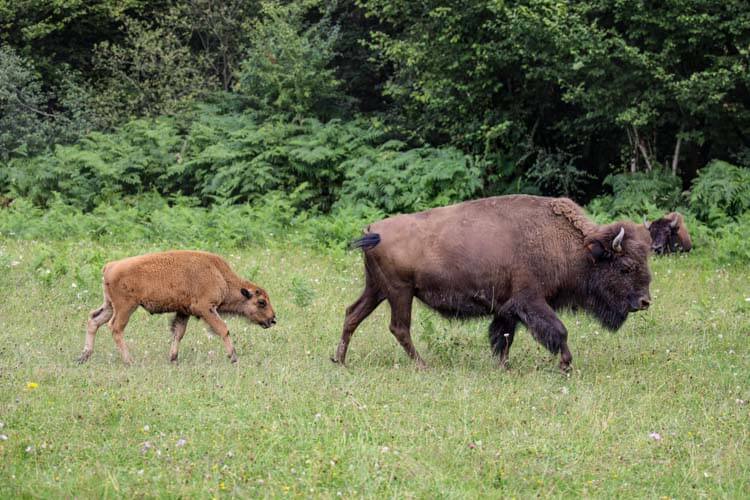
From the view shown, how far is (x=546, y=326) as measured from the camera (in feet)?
32.4

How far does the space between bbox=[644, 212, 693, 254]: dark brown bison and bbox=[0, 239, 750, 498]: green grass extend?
15.8 ft

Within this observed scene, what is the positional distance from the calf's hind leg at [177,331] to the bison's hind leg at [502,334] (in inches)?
125

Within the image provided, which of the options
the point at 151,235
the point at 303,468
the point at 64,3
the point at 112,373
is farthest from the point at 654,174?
the point at 64,3

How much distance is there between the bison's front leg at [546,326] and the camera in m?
9.84

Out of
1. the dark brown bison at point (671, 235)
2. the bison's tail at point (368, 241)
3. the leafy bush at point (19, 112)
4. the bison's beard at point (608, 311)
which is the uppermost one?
the bison's tail at point (368, 241)

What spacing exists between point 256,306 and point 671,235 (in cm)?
904

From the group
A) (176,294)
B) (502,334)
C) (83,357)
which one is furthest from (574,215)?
(83,357)

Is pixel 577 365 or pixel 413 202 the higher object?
pixel 577 365

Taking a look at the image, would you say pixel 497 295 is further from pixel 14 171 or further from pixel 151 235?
pixel 14 171

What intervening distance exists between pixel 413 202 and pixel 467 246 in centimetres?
1037

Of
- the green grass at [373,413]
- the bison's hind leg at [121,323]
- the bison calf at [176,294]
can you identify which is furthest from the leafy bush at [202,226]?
the bison's hind leg at [121,323]

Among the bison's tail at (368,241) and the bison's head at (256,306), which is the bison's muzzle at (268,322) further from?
the bison's tail at (368,241)

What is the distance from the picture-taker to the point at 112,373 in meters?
9.05

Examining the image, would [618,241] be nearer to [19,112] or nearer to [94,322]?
[94,322]
